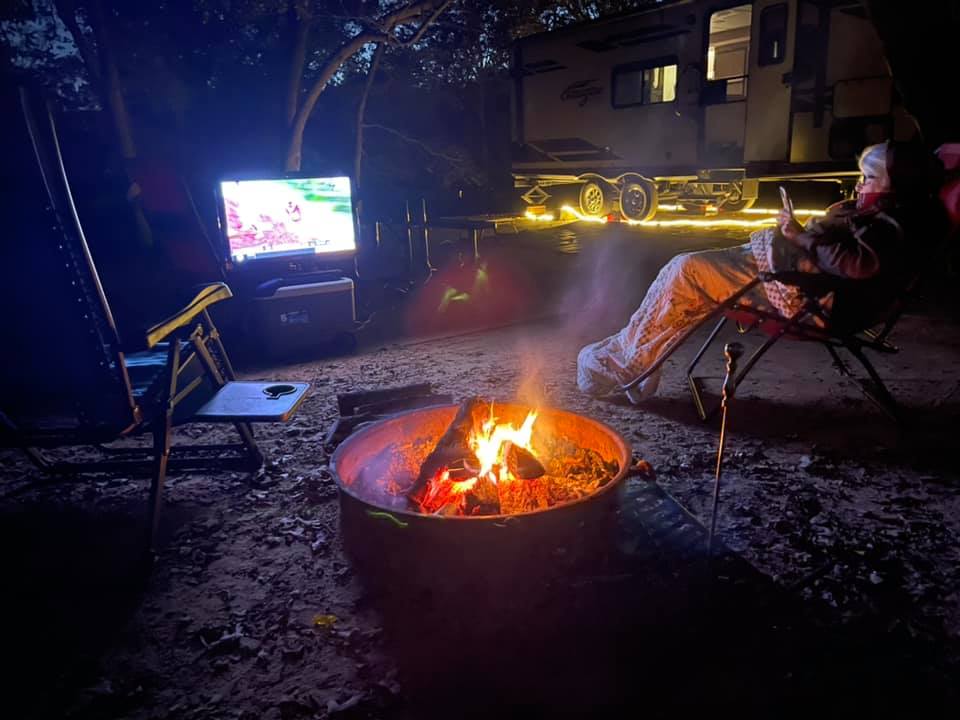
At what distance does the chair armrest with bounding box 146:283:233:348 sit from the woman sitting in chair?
2.34m

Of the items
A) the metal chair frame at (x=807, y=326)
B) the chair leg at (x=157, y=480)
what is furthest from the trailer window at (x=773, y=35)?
the chair leg at (x=157, y=480)

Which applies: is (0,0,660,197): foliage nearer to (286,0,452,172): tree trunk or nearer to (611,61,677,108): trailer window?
(286,0,452,172): tree trunk

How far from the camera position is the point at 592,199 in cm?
1352

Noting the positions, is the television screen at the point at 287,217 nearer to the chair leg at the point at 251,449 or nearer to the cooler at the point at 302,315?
the cooler at the point at 302,315

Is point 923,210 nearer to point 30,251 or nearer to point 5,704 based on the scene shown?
point 30,251

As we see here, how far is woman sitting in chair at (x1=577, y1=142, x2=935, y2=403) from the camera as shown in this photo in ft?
11.2

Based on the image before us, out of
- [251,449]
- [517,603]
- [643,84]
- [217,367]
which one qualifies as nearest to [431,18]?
[643,84]

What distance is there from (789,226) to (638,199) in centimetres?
912

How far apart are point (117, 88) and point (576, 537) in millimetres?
8484

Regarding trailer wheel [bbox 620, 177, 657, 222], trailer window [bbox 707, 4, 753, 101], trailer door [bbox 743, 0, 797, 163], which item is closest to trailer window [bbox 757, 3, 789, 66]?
trailer door [bbox 743, 0, 797, 163]

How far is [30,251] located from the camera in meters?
2.42

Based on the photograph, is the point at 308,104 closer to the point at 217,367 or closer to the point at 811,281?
the point at 217,367

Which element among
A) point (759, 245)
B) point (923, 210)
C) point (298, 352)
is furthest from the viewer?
point (298, 352)

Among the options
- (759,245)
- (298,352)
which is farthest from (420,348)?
(759,245)
